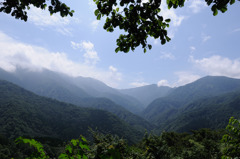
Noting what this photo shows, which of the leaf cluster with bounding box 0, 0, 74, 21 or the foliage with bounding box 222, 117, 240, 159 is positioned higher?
the leaf cluster with bounding box 0, 0, 74, 21

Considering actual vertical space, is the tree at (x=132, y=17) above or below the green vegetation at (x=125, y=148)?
above

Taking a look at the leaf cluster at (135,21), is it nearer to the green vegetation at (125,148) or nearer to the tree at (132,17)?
the tree at (132,17)

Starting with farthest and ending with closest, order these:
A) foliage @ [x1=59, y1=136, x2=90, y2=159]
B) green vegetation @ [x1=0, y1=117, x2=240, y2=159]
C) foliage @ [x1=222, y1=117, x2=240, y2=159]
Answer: foliage @ [x1=222, y1=117, x2=240, y2=159] → green vegetation @ [x1=0, y1=117, x2=240, y2=159] → foliage @ [x1=59, y1=136, x2=90, y2=159]

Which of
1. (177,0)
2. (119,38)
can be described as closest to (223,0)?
(177,0)

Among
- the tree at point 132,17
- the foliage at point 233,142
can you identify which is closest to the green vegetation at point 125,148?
the foliage at point 233,142

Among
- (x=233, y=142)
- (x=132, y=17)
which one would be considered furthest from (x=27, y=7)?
(x=233, y=142)

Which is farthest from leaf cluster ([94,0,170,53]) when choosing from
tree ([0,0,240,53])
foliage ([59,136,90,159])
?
foliage ([59,136,90,159])

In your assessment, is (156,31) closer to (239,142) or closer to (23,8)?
(239,142)

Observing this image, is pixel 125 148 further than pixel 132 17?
Yes

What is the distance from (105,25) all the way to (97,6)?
2.12 feet

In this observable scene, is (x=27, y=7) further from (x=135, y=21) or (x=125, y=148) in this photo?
(x=125, y=148)

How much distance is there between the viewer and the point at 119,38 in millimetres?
5152

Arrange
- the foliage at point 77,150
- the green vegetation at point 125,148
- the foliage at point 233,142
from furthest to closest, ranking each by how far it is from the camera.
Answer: the foliage at point 233,142, the green vegetation at point 125,148, the foliage at point 77,150

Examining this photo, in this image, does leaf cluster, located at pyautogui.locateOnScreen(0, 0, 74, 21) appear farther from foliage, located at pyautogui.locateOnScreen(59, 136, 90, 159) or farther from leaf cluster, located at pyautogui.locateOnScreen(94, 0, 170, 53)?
foliage, located at pyautogui.locateOnScreen(59, 136, 90, 159)
